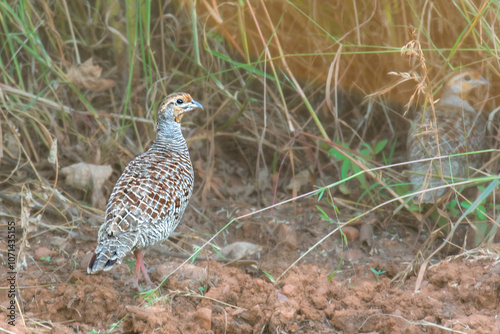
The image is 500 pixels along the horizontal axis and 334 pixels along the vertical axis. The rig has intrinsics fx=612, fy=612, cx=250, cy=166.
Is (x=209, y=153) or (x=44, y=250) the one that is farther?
(x=209, y=153)

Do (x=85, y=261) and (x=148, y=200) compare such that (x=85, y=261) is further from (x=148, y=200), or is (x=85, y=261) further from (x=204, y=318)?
(x=204, y=318)

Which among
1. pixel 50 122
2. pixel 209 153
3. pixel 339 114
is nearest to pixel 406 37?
pixel 339 114

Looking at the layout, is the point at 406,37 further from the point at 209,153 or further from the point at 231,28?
the point at 209,153

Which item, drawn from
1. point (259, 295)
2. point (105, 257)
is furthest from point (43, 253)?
point (259, 295)

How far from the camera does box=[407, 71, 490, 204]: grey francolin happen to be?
430cm

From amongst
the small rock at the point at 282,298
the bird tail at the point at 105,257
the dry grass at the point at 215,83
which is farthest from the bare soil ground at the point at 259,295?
the dry grass at the point at 215,83

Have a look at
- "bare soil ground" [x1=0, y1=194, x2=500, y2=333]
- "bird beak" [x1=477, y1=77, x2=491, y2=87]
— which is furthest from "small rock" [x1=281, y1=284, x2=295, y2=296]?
"bird beak" [x1=477, y1=77, x2=491, y2=87]

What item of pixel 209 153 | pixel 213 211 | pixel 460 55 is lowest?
pixel 213 211

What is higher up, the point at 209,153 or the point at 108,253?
the point at 108,253

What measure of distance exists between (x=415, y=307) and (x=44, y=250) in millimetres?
2323

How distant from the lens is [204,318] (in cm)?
314

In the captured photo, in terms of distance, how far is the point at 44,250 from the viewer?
155 inches

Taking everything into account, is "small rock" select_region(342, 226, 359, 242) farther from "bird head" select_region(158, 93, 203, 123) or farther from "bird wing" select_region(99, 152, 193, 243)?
"bird head" select_region(158, 93, 203, 123)

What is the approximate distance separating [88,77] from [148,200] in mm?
1586
